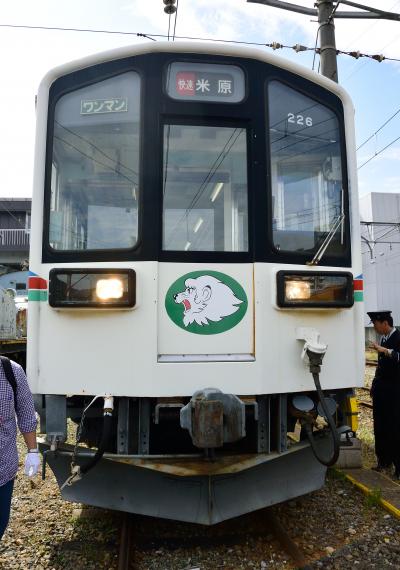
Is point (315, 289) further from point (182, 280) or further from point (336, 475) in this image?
point (336, 475)

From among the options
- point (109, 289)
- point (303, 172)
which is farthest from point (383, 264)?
point (109, 289)

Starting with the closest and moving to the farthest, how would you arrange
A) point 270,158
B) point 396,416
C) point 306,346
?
point 306,346, point 270,158, point 396,416

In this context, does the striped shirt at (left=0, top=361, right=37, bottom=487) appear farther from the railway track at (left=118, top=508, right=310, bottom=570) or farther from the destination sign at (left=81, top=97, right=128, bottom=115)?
the destination sign at (left=81, top=97, right=128, bottom=115)

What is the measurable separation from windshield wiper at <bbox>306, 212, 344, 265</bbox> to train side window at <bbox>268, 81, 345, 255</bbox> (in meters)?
0.02

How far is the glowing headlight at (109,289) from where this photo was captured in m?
3.25

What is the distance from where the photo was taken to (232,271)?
133 inches

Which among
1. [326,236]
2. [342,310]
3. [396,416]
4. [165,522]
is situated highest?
[326,236]

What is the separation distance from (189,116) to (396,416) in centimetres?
349

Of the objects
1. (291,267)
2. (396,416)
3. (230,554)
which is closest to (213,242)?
(291,267)

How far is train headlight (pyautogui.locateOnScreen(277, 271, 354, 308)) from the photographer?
11.2 feet

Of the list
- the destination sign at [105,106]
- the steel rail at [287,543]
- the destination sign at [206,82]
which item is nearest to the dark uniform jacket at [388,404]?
the steel rail at [287,543]

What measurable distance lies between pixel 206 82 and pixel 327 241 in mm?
1423

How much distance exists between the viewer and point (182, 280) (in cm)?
332

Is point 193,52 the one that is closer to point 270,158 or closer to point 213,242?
point 270,158
